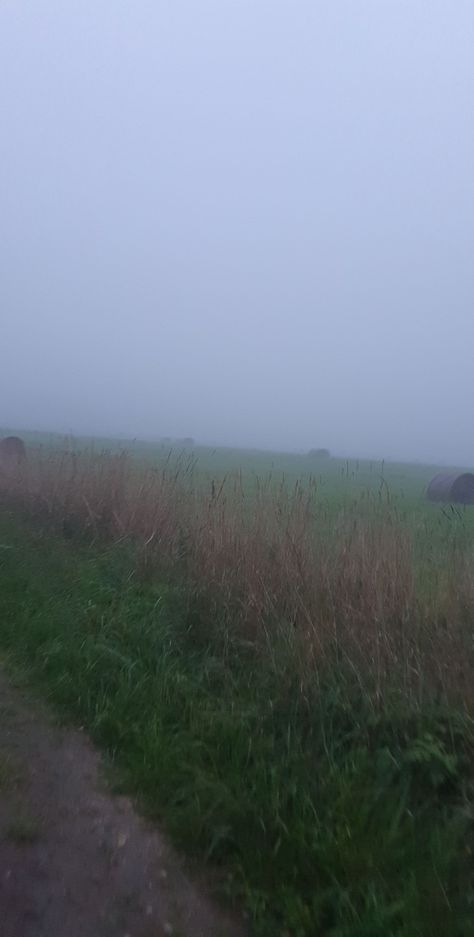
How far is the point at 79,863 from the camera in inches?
174

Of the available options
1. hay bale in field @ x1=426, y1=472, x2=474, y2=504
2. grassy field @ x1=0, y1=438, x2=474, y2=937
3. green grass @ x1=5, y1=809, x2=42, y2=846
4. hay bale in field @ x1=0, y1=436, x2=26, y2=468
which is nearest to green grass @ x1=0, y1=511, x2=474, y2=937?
grassy field @ x1=0, y1=438, x2=474, y2=937

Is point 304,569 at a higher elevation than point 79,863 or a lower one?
higher

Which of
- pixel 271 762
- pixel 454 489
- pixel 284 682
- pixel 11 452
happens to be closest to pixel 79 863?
pixel 271 762

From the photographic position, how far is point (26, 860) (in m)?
4.31

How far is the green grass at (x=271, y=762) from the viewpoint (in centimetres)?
428

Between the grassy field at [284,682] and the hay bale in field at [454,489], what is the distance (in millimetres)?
17825

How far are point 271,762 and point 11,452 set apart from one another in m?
12.7

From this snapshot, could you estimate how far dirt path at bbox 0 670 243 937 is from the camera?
13.0ft

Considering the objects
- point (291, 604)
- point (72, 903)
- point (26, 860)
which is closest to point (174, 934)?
point (72, 903)

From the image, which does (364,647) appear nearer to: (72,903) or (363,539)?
(363,539)

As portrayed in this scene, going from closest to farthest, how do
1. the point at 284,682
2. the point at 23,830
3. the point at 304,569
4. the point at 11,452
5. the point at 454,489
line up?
1. the point at 23,830
2. the point at 284,682
3. the point at 304,569
4. the point at 11,452
5. the point at 454,489

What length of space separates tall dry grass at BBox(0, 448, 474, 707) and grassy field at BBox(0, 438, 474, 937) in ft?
0.07

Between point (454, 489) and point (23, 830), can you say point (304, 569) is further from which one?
point (454, 489)

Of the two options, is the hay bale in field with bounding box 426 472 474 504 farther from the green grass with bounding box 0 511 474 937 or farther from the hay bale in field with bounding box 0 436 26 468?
the green grass with bounding box 0 511 474 937
